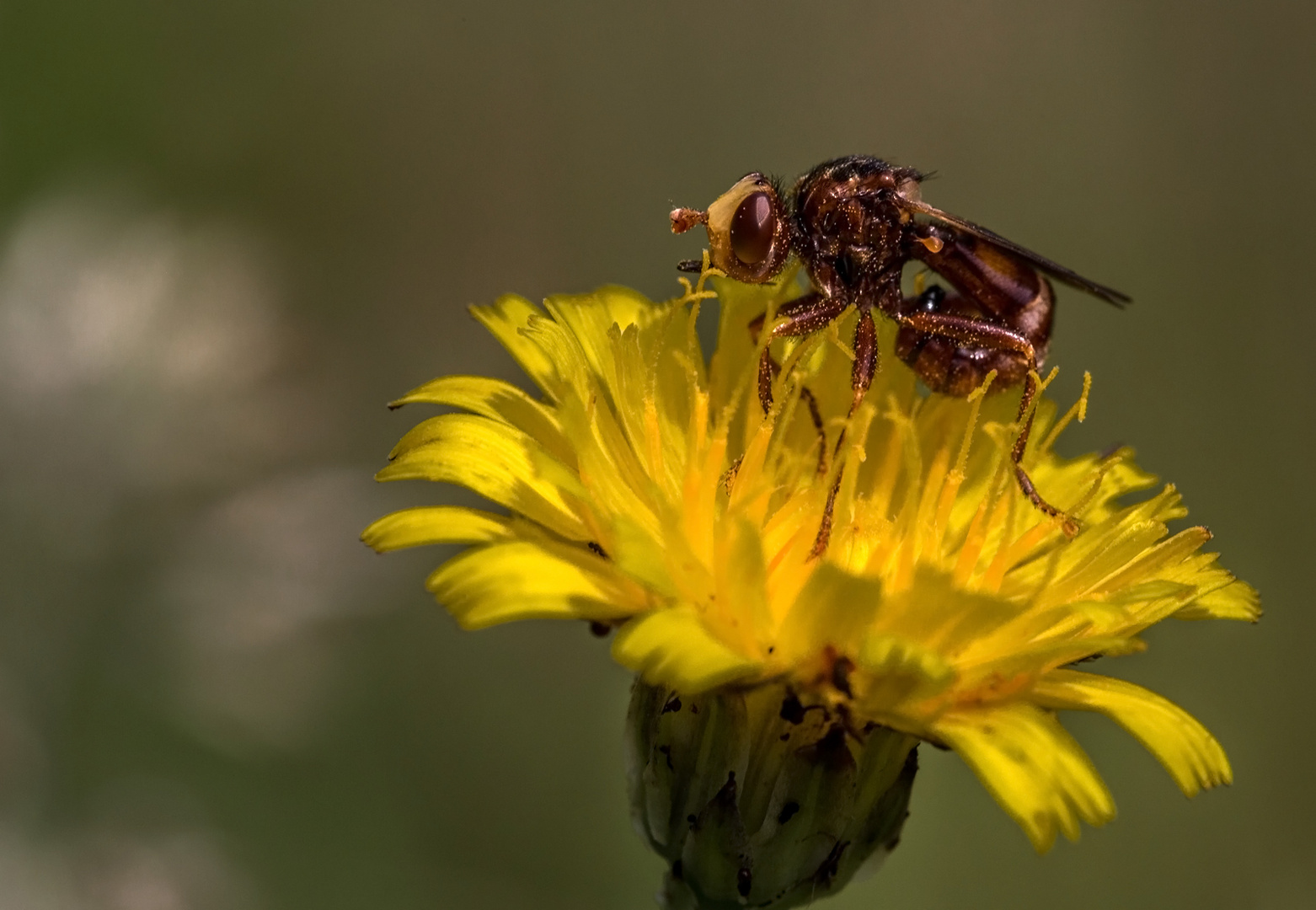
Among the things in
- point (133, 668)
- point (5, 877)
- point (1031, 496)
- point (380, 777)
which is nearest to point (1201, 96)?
point (1031, 496)

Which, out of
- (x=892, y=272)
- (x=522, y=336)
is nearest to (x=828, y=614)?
(x=522, y=336)

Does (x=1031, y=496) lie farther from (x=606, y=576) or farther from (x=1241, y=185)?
(x=1241, y=185)

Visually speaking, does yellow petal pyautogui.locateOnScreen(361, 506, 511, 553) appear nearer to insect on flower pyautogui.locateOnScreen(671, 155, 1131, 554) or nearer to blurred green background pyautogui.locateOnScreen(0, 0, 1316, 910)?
insect on flower pyautogui.locateOnScreen(671, 155, 1131, 554)

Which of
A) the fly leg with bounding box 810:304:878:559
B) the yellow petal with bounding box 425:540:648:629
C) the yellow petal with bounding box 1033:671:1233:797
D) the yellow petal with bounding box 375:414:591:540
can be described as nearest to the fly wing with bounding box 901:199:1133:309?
the fly leg with bounding box 810:304:878:559

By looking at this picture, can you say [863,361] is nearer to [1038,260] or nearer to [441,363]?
[1038,260]

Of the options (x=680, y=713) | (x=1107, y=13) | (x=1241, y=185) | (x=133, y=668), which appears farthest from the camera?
(x=1107, y=13)

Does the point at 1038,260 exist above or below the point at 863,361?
above
